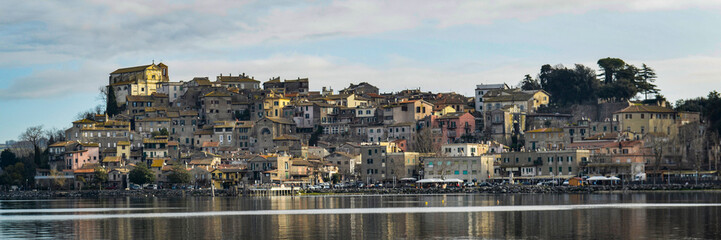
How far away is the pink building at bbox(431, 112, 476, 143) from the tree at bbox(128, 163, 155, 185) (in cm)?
3371

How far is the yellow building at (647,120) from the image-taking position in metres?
108

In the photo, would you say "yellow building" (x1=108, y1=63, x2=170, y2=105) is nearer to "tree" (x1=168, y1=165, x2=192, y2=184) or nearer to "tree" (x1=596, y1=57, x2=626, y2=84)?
"tree" (x1=168, y1=165, x2=192, y2=184)

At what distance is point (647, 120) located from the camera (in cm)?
10869

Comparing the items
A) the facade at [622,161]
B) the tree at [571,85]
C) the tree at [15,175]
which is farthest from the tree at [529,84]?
the tree at [15,175]

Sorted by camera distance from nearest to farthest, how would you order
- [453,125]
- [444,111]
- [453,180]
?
[453,180] → [453,125] → [444,111]

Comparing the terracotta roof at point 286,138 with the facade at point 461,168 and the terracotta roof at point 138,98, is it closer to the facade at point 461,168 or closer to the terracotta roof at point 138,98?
the facade at point 461,168

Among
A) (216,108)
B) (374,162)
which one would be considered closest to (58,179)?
(216,108)

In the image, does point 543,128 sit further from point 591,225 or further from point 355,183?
point 591,225

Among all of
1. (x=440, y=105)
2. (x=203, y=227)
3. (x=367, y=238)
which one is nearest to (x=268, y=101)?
(x=440, y=105)

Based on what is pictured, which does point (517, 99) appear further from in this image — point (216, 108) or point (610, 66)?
point (216, 108)

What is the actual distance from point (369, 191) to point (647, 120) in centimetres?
3175

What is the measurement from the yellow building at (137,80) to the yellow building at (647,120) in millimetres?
64951

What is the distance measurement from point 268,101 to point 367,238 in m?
88.8

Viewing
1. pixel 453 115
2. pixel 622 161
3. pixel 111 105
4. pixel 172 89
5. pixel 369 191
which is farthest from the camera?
pixel 172 89
